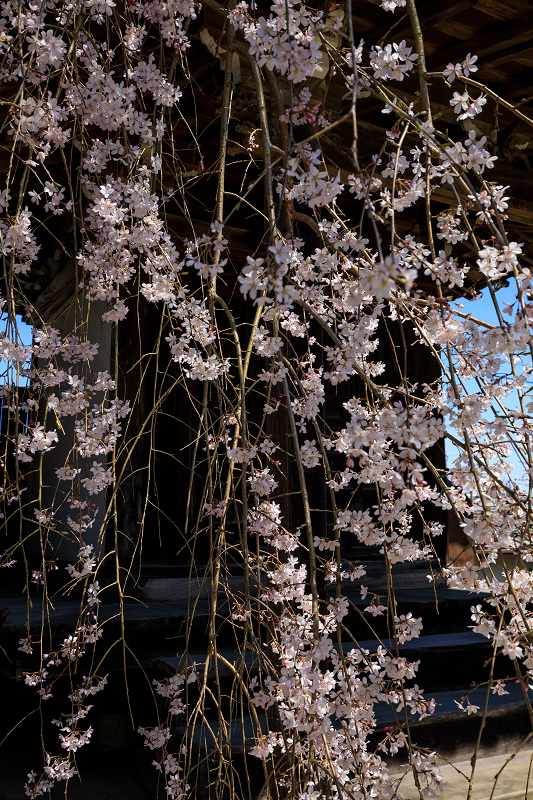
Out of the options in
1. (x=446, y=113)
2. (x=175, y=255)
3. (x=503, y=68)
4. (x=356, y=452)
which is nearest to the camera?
(x=356, y=452)

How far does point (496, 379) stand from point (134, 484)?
2.74 meters

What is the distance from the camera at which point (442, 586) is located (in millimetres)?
4625

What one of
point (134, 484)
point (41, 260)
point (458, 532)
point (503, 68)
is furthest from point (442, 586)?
point (41, 260)

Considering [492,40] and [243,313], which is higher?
[492,40]

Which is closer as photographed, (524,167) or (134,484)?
(134,484)

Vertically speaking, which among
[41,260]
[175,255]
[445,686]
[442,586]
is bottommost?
[445,686]

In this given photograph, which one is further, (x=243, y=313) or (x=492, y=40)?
(x=243, y=313)

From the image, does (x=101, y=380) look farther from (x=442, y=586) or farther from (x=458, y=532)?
(x=458, y=532)

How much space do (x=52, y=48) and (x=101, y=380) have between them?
29.4 inches

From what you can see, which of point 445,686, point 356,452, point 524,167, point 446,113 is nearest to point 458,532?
point 445,686

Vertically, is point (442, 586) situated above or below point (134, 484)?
below

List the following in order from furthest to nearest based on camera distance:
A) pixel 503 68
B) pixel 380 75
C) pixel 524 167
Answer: pixel 524 167
pixel 503 68
pixel 380 75

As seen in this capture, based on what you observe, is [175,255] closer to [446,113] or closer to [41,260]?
[446,113]

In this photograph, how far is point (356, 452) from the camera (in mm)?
982
